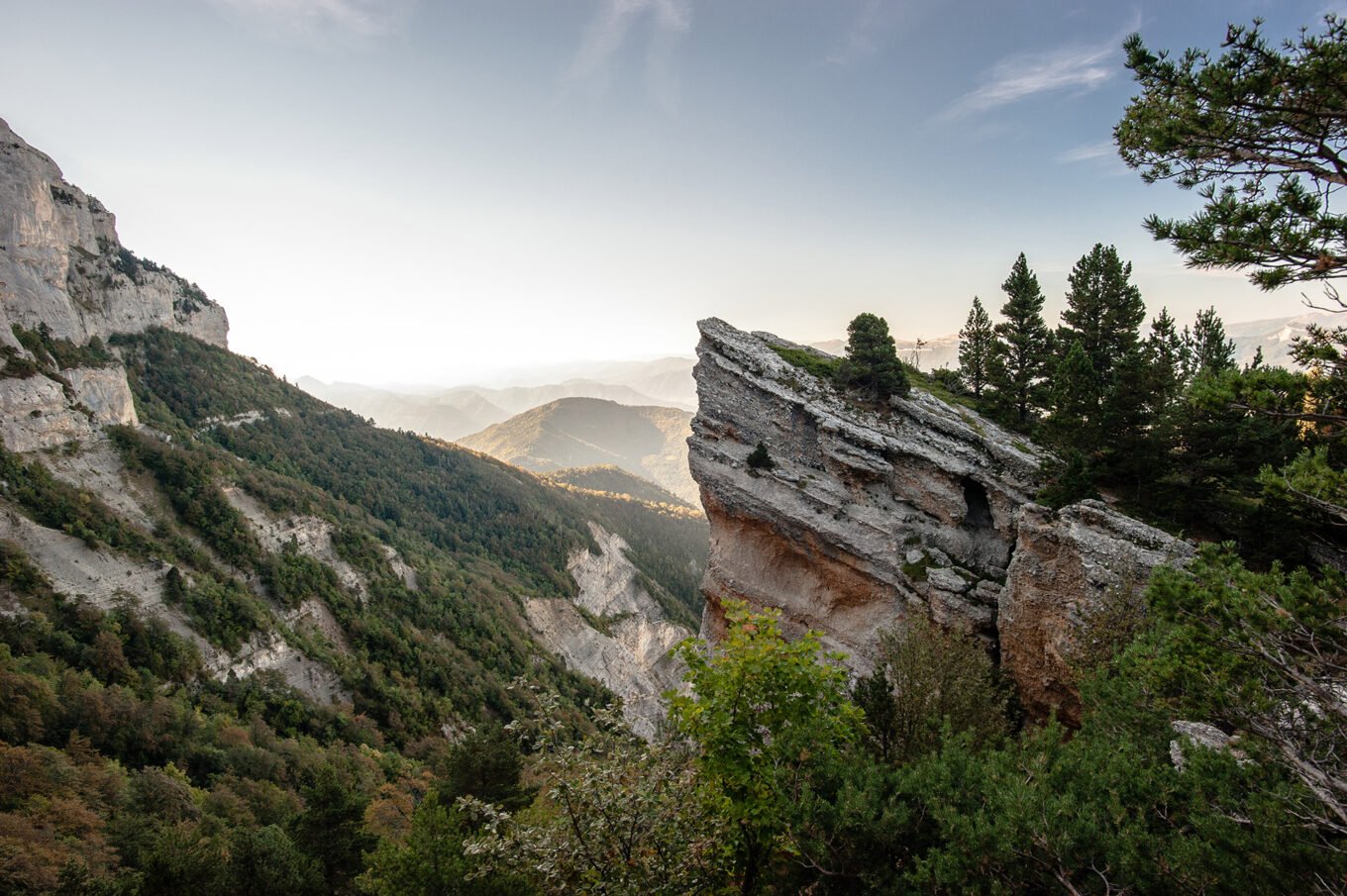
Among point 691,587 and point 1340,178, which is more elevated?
point 1340,178

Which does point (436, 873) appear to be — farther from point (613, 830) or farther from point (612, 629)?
point (612, 629)

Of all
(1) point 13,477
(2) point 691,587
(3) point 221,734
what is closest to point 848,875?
(3) point 221,734

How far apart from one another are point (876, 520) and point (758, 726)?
863 inches

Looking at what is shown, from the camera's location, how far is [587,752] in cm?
816

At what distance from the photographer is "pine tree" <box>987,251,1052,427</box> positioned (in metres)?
29.2

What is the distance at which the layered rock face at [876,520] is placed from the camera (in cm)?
2127

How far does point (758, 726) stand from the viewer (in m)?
8.12

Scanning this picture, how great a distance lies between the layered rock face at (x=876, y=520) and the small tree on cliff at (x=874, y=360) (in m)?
1.16

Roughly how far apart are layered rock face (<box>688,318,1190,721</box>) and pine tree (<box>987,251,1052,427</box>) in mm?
2451

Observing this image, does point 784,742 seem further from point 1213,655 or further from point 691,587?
point 691,587

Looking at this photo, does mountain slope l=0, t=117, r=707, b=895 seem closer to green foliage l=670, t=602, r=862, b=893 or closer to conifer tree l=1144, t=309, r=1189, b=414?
green foliage l=670, t=602, r=862, b=893

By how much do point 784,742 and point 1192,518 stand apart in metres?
22.3

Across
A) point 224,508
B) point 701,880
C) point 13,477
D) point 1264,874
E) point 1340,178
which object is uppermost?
point 1340,178

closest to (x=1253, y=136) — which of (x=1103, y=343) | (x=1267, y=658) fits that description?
(x=1267, y=658)
